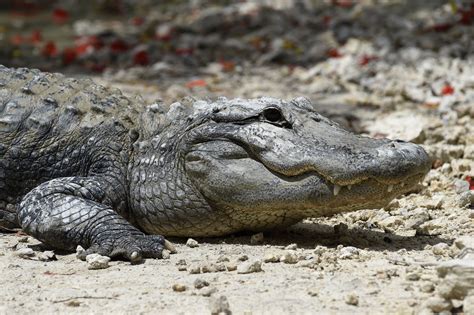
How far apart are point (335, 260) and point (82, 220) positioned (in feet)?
5.50

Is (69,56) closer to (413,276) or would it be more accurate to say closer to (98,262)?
(98,262)

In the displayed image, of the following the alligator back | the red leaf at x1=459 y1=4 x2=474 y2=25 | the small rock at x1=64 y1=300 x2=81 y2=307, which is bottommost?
the small rock at x1=64 y1=300 x2=81 y2=307

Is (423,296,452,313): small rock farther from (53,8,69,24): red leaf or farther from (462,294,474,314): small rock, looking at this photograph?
(53,8,69,24): red leaf

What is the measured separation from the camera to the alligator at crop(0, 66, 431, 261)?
541 cm

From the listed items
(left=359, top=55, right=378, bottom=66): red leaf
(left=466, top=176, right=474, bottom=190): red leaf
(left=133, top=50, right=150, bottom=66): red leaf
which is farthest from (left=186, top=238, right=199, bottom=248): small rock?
(left=133, top=50, right=150, bottom=66): red leaf

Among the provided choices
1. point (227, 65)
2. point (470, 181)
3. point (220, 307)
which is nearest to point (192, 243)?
point (220, 307)

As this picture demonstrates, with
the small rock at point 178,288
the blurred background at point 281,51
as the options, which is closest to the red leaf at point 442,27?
the blurred background at point 281,51

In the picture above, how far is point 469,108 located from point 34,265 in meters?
4.83

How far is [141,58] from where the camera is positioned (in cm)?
1238

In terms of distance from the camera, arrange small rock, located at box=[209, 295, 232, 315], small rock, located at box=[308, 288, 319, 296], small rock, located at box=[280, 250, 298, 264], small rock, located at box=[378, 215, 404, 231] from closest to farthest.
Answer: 1. small rock, located at box=[209, 295, 232, 315]
2. small rock, located at box=[308, 288, 319, 296]
3. small rock, located at box=[280, 250, 298, 264]
4. small rock, located at box=[378, 215, 404, 231]

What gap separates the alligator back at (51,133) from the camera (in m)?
6.38

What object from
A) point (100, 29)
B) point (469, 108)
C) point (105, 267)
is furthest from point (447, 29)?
point (105, 267)

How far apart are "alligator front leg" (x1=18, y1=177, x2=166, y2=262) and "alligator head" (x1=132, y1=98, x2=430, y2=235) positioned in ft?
1.38

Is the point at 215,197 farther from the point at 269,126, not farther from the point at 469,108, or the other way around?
the point at 469,108
